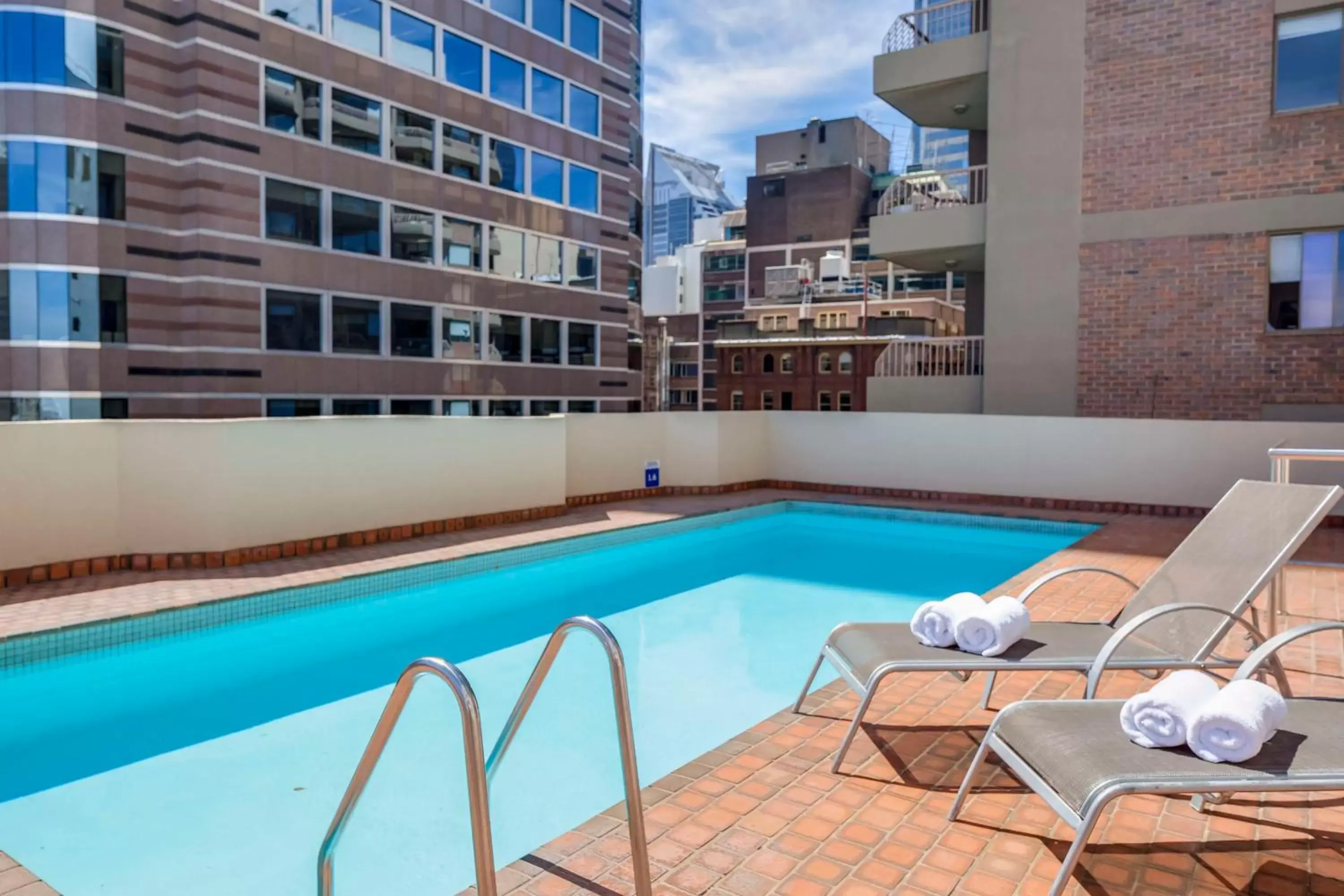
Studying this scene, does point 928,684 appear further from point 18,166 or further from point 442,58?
point 442,58

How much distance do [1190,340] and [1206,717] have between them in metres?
13.3

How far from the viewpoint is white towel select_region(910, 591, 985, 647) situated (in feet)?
13.4

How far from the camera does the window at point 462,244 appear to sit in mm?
22406

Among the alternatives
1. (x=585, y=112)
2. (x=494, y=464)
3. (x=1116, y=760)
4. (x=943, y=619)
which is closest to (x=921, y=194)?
(x=494, y=464)

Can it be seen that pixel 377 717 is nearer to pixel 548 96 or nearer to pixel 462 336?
pixel 462 336

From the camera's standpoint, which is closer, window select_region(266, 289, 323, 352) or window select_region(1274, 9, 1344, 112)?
window select_region(1274, 9, 1344, 112)

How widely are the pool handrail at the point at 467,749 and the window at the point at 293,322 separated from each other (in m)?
17.8

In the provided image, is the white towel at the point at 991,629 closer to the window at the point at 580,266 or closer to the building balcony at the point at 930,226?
the building balcony at the point at 930,226

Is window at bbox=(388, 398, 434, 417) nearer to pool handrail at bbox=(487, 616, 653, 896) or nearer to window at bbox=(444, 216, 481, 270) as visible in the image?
window at bbox=(444, 216, 481, 270)

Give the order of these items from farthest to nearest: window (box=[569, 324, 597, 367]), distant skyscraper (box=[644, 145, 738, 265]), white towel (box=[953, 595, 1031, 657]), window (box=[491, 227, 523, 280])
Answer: distant skyscraper (box=[644, 145, 738, 265]) → window (box=[569, 324, 597, 367]) → window (box=[491, 227, 523, 280]) → white towel (box=[953, 595, 1031, 657])

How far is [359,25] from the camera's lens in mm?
20016

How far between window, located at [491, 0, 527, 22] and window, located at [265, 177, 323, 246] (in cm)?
739

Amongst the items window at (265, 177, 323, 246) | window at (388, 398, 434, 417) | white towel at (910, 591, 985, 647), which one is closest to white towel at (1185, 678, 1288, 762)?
white towel at (910, 591, 985, 647)

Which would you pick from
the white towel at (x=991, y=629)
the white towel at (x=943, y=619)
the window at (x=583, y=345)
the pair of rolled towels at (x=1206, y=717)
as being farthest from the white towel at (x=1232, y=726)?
the window at (x=583, y=345)
